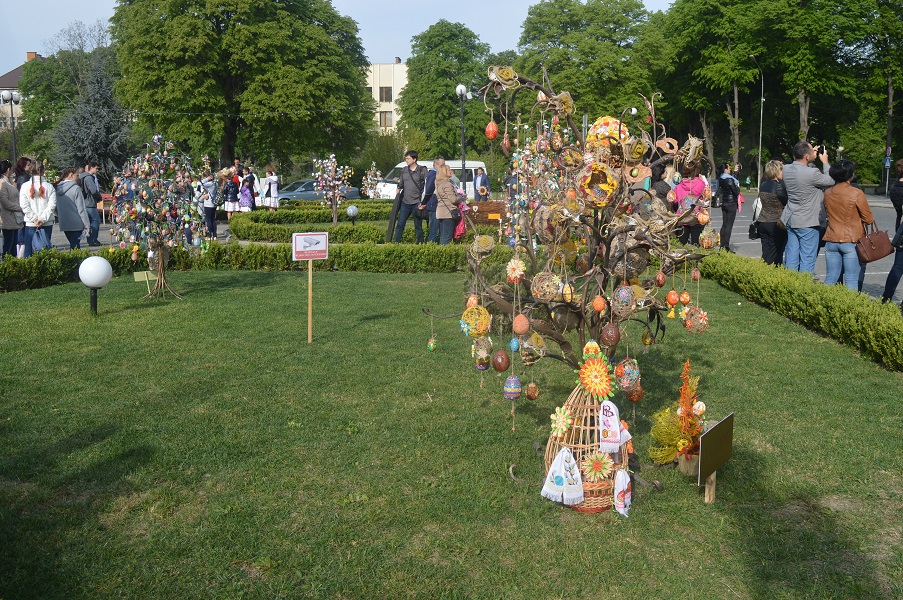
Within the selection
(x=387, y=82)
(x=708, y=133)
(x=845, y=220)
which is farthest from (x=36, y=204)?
(x=387, y=82)

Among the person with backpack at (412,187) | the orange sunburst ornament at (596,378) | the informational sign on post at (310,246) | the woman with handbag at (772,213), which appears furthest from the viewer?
the person with backpack at (412,187)

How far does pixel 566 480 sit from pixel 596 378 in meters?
0.58

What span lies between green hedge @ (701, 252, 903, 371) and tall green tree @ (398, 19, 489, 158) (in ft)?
152

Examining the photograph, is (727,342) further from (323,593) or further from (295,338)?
(323,593)

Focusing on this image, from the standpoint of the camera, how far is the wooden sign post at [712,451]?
4445 mm

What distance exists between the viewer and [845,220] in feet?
30.8

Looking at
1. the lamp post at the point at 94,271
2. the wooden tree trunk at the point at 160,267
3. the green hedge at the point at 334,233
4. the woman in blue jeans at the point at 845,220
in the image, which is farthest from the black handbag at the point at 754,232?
the lamp post at the point at 94,271

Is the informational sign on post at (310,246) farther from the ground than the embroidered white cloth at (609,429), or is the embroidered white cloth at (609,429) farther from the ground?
the informational sign on post at (310,246)

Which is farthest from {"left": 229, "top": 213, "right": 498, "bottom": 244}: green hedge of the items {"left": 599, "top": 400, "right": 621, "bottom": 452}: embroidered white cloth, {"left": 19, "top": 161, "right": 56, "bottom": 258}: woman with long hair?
{"left": 599, "top": 400, "right": 621, "bottom": 452}: embroidered white cloth

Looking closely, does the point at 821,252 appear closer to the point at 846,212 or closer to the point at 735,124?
the point at 846,212

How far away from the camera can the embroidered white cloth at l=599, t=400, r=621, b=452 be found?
4.43 metres

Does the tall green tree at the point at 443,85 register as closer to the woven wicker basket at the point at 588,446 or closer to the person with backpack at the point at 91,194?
the person with backpack at the point at 91,194

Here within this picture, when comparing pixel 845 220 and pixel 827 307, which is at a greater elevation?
pixel 845 220

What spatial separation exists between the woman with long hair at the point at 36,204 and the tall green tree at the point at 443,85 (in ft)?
145
